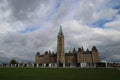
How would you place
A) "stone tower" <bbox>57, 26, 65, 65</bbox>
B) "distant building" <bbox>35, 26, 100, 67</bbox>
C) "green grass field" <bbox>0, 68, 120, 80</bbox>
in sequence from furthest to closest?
"stone tower" <bbox>57, 26, 65, 65</bbox> < "distant building" <bbox>35, 26, 100, 67</bbox> < "green grass field" <bbox>0, 68, 120, 80</bbox>

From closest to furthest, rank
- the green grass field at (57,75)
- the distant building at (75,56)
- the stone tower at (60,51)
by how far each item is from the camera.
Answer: the green grass field at (57,75) < the distant building at (75,56) < the stone tower at (60,51)

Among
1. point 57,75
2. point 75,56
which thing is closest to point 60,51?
point 75,56

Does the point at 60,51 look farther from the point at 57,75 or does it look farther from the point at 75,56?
the point at 57,75

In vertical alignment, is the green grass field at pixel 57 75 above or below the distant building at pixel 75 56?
below

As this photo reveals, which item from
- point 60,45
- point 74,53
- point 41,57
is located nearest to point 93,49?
point 74,53

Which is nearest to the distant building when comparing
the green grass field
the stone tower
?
the stone tower

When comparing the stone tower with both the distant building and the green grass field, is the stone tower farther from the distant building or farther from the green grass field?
the green grass field

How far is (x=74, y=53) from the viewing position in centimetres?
16875

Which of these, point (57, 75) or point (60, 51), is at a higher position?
point (60, 51)

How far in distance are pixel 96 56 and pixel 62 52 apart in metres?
34.7

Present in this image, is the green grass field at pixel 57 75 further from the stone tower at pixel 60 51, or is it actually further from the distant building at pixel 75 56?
the stone tower at pixel 60 51

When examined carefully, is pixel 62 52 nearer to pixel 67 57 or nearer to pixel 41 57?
pixel 67 57

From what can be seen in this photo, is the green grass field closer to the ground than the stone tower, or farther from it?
closer to the ground

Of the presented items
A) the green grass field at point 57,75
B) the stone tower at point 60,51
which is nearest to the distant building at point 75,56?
the stone tower at point 60,51
